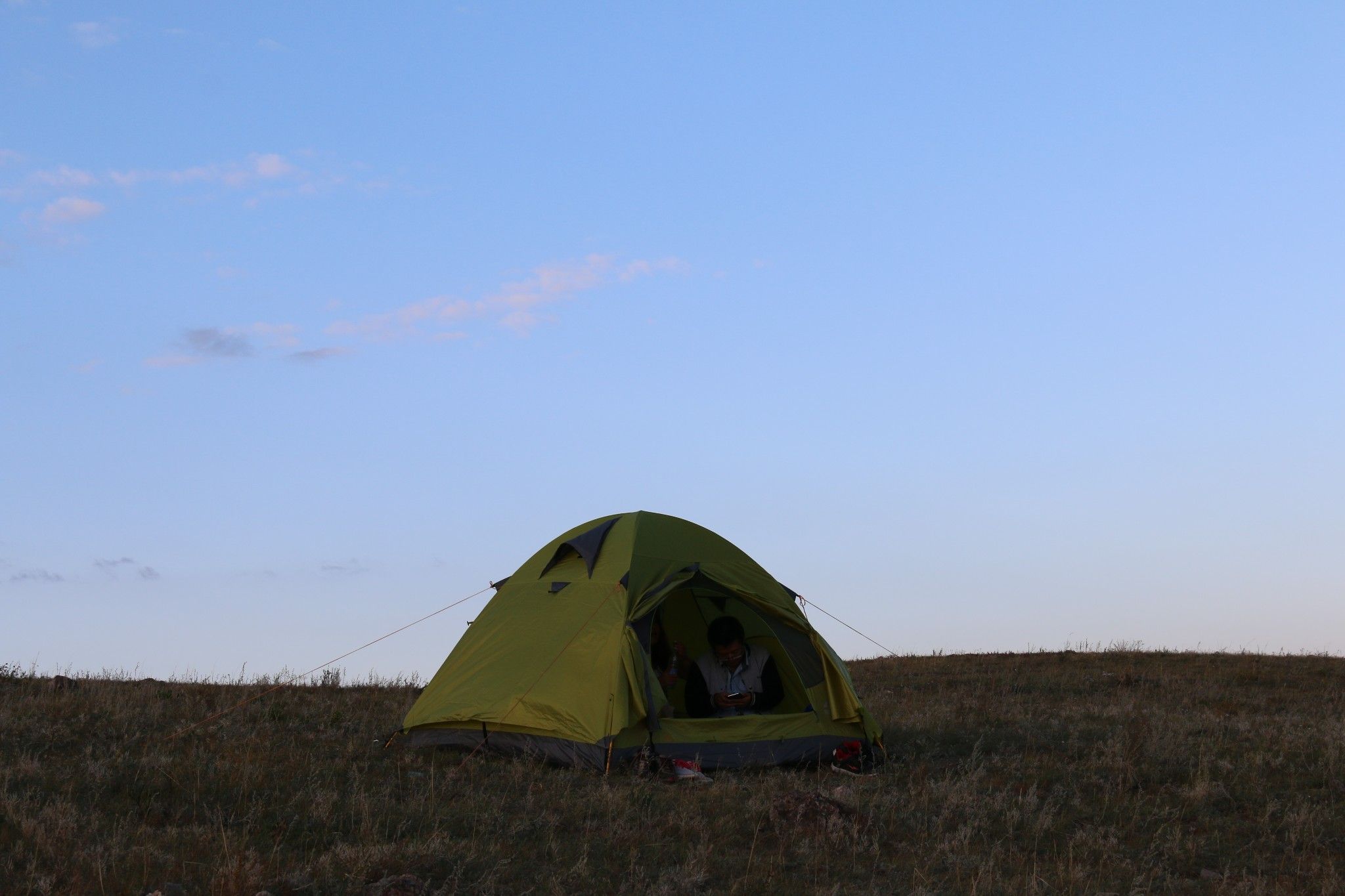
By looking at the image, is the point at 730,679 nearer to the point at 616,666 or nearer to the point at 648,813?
the point at 616,666

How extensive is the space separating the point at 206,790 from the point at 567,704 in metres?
3.50

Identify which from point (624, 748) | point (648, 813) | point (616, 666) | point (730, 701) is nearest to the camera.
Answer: point (648, 813)

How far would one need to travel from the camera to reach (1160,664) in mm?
21594

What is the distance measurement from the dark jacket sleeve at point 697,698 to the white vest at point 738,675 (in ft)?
0.12

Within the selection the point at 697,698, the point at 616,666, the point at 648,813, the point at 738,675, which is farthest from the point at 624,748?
the point at 738,675

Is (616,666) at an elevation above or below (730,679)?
above

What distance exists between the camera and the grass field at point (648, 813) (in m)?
8.15

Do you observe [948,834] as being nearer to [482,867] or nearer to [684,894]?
[684,894]

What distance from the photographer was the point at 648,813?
1001 centimetres

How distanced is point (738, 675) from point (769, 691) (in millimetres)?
404

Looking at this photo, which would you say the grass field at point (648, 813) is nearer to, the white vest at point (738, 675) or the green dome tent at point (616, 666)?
the green dome tent at point (616, 666)

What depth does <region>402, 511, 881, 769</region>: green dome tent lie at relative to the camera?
12.0 m

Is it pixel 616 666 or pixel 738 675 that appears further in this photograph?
pixel 738 675

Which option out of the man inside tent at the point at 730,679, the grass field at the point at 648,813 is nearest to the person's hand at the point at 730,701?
the man inside tent at the point at 730,679
